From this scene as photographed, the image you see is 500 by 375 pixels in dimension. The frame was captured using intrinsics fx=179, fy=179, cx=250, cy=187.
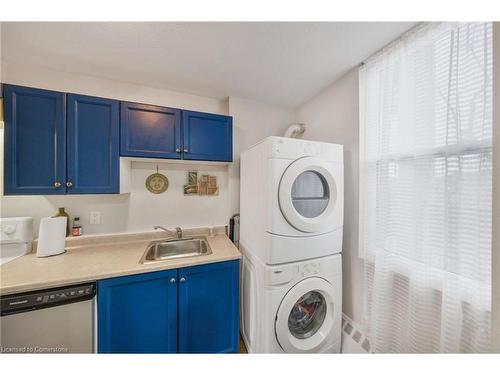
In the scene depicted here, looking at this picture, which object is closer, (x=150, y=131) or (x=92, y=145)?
(x=92, y=145)

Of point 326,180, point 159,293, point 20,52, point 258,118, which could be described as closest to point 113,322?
point 159,293

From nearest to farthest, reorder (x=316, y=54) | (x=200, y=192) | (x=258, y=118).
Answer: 1. (x=316, y=54)
2. (x=200, y=192)
3. (x=258, y=118)

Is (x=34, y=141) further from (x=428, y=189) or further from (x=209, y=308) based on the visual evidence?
(x=428, y=189)

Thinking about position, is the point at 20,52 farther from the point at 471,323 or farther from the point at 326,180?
the point at 471,323

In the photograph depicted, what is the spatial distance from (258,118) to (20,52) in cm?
199

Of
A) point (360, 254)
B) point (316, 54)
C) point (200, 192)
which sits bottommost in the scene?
point (360, 254)

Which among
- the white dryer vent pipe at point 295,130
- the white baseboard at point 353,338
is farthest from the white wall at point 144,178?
the white baseboard at point 353,338

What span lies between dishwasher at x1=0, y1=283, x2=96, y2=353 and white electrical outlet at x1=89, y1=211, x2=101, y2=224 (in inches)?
29.6

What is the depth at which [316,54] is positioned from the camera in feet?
4.32

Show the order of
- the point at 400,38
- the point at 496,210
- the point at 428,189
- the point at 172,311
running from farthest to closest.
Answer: the point at 172,311 < the point at 400,38 < the point at 428,189 < the point at 496,210

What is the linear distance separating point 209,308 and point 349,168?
1603 millimetres

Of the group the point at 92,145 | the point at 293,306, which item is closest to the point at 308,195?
the point at 293,306

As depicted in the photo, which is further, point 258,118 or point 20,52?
point 258,118

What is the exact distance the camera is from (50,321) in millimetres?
998
